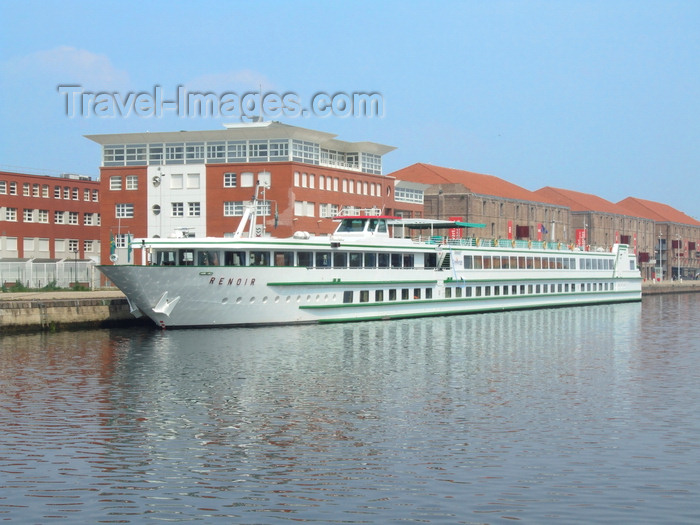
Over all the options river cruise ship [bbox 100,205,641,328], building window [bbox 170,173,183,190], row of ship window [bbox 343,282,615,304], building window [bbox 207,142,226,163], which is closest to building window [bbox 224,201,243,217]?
building window [bbox 207,142,226,163]

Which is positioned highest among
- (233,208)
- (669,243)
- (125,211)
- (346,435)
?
(233,208)

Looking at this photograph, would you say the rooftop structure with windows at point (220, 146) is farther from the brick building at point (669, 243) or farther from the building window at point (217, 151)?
the brick building at point (669, 243)

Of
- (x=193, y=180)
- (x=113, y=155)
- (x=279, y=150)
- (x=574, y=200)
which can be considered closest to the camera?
(x=279, y=150)

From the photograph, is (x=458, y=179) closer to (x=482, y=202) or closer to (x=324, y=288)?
(x=482, y=202)

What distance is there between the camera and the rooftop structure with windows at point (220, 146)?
277 feet

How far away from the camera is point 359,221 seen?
2347 inches

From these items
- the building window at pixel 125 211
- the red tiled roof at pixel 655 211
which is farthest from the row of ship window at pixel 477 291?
the red tiled roof at pixel 655 211

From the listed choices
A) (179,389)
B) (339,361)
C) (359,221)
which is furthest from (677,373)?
(359,221)

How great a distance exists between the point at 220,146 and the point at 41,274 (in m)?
22.7

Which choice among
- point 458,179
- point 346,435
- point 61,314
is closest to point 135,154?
point 61,314

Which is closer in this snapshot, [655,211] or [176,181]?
[176,181]

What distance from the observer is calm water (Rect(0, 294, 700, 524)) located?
54.2 ft

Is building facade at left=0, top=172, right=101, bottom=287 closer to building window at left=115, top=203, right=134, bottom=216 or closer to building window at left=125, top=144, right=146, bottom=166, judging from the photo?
building window at left=115, top=203, right=134, bottom=216

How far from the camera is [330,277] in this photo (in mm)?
53281
